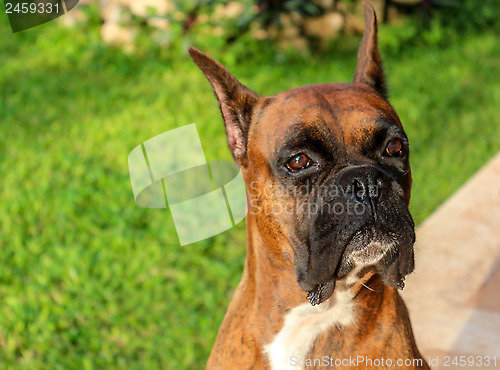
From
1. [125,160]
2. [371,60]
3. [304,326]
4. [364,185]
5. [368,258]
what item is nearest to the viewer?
[364,185]

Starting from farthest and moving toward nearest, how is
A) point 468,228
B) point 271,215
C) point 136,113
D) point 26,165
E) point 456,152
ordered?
point 136,113
point 456,152
point 26,165
point 468,228
point 271,215

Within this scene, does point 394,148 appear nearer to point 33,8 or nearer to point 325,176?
point 325,176

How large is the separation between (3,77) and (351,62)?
16.9ft

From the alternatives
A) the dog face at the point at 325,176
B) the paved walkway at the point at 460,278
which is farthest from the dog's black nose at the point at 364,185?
the paved walkway at the point at 460,278

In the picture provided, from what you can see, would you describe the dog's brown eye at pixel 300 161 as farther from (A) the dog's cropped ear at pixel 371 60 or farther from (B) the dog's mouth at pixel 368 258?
(A) the dog's cropped ear at pixel 371 60

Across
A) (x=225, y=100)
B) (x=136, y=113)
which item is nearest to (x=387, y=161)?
(x=225, y=100)

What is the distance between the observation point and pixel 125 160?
6.95 m

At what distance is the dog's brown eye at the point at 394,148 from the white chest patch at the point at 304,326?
0.66 m

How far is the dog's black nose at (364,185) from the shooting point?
2.56 metres

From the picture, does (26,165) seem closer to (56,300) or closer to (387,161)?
(56,300)

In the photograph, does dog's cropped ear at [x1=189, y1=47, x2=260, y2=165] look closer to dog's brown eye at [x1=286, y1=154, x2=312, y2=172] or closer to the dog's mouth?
dog's brown eye at [x1=286, y1=154, x2=312, y2=172]

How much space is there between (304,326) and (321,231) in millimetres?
530

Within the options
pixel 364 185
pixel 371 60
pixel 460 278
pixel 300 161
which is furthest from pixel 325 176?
pixel 460 278

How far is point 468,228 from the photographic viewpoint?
557 centimetres
